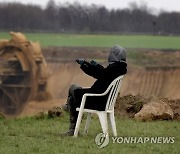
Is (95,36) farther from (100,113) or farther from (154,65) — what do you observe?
(100,113)

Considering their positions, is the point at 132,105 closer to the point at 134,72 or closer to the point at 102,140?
the point at 102,140

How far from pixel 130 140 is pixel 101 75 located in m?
1.00

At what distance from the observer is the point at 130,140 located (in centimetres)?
798

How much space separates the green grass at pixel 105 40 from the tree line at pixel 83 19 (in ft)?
2.60

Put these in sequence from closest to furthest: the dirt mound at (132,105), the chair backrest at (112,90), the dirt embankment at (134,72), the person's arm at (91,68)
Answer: the person's arm at (91,68) < the chair backrest at (112,90) < the dirt mound at (132,105) < the dirt embankment at (134,72)

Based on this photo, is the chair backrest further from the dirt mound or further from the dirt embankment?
the dirt embankment

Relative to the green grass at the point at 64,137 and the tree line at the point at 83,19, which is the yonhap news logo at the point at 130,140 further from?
the tree line at the point at 83,19

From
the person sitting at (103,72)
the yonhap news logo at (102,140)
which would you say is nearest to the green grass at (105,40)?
the person sitting at (103,72)

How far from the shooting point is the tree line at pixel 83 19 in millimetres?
57456

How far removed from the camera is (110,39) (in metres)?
59.1

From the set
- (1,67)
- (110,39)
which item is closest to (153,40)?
(110,39)

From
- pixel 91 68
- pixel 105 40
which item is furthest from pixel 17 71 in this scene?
pixel 105 40

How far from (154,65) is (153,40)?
39.1 ft

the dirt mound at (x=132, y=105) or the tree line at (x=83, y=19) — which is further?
the tree line at (x=83, y=19)
